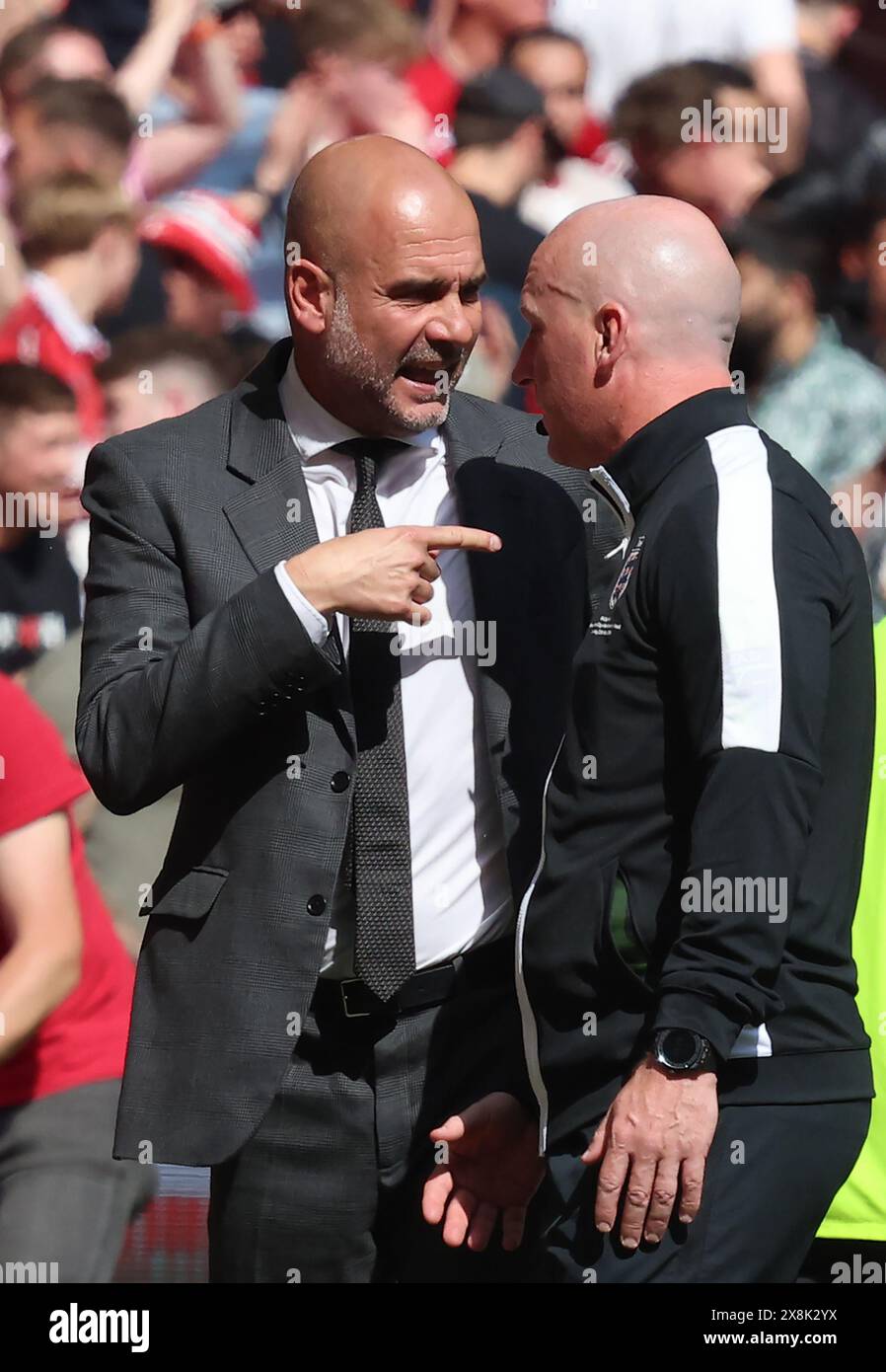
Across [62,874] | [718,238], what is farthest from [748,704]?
[62,874]

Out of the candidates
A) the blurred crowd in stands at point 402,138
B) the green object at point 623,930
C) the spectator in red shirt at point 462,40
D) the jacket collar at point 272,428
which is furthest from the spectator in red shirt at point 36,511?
the green object at point 623,930

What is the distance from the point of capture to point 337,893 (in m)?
2.49

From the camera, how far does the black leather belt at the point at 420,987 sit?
2508 millimetres

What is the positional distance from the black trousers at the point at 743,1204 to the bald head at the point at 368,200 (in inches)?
47.1

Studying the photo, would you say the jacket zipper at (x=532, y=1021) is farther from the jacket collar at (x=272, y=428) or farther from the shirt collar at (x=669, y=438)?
the jacket collar at (x=272, y=428)

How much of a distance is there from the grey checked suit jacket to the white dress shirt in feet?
0.12

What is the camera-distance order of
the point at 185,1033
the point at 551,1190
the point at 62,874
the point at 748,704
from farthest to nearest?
the point at 62,874 < the point at 185,1033 < the point at 551,1190 < the point at 748,704

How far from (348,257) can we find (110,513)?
18.5 inches

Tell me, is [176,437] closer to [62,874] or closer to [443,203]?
[443,203]

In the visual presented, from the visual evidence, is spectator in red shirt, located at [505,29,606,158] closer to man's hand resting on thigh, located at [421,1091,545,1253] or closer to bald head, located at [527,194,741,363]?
bald head, located at [527,194,741,363]

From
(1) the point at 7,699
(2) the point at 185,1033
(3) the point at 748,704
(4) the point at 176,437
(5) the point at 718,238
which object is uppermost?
(5) the point at 718,238

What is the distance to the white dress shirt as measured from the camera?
2.52 metres

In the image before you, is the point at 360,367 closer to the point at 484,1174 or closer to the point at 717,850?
the point at 717,850

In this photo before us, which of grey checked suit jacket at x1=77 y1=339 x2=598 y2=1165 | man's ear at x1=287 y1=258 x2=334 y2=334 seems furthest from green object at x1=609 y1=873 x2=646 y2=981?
man's ear at x1=287 y1=258 x2=334 y2=334
